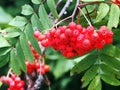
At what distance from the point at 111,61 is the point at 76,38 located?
31cm

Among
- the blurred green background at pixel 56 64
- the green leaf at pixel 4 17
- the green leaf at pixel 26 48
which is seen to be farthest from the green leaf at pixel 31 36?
Answer: the green leaf at pixel 4 17

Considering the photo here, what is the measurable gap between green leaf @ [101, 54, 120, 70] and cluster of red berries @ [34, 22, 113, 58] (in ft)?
0.72

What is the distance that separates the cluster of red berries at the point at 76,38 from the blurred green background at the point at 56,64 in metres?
1.83

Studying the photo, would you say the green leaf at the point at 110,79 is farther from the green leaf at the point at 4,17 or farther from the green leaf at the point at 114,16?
the green leaf at the point at 4,17

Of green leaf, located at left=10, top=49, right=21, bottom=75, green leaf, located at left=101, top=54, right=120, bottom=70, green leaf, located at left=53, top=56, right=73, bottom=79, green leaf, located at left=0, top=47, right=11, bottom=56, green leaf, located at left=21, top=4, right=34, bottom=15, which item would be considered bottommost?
green leaf, located at left=53, top=56, right=73, bottom=79

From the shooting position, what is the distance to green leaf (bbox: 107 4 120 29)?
A: 5.74 ft

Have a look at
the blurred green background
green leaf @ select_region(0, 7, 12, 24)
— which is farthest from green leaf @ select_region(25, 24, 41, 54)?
green leaf @ select_region(0, 7, 12, 24)

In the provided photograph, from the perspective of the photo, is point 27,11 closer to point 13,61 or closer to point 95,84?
point 13,61

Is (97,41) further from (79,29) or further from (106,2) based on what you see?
(106,2)

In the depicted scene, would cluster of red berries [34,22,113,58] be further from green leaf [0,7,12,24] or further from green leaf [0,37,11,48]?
green leaf [0,7,12,24]

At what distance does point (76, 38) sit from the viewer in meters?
1.69

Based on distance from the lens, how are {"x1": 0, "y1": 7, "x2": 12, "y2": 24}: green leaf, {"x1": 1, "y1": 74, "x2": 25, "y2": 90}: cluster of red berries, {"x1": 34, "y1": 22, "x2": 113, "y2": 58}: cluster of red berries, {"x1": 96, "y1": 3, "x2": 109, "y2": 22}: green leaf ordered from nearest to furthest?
{"x1": 34, "y1": 22, "x2": 113, "y2": 58}: cluster of red berries < {"x1": 96, "y1": 3, "x2": 109, "y2": 22}: green leaf < {"x1": 1, "y1": 74, "x2": 25, "y2": 90}: cluster of red berries < {"x1": 0, "y1": 7, "x2": 12, "y2": 24}: green leaf

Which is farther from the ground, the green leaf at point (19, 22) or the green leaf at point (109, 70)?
the green leaf at point (19, 22)

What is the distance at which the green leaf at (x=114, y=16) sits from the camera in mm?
1750
